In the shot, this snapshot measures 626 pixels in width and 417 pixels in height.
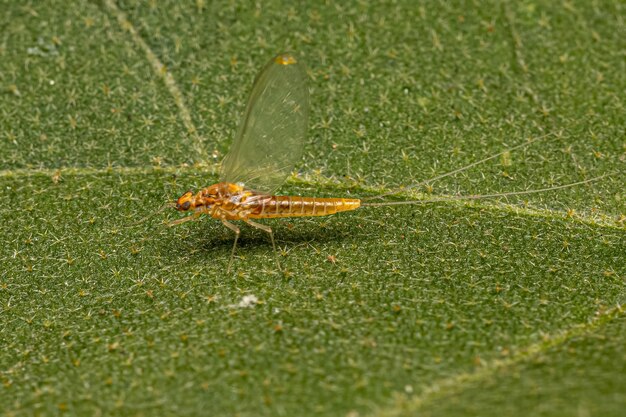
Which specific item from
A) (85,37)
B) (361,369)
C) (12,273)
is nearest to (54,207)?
(12,273)

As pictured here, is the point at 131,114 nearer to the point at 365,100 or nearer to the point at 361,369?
the point at 365,100

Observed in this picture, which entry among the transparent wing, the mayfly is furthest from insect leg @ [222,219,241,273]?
the transparent wing

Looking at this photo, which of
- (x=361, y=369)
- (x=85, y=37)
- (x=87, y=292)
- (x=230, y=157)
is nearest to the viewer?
(x=361, y=369)

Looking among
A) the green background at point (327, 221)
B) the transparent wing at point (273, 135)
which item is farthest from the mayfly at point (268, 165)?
the green background at point (327, 221)

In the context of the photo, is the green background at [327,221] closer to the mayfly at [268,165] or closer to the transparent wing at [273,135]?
the mayfly at [268,165]

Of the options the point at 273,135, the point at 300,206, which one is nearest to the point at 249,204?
the point at 300,206

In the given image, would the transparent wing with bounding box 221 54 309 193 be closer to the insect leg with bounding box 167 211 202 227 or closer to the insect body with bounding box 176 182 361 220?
the insect body with bounding box 176 182 361 220
